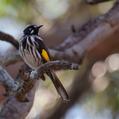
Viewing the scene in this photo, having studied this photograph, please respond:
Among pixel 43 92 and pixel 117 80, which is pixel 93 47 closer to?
pixel 117 80

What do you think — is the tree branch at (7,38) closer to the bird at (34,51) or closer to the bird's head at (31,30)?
the bird's head at (31,30)

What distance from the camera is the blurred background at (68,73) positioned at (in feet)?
15.2

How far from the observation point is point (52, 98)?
195 inches

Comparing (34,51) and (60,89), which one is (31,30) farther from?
(60,89)

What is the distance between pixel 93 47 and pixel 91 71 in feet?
2.13

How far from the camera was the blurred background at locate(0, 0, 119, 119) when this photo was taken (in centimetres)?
464

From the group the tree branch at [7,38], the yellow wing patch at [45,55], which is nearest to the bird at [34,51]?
the yellow wing patch at [45,55]

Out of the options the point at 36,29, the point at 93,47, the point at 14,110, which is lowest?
the point at 93,47

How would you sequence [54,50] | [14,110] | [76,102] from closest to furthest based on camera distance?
[14,110] < [54,50] < [76,102]

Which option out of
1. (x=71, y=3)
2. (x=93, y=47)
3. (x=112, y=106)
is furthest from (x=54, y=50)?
(x=71, y=3)

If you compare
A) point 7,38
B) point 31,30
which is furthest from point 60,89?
point 7,38

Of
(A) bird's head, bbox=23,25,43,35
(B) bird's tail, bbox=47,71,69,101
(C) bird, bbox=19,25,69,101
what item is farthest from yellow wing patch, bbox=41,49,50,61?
(A) bird's head, bbox=23,25,43,35

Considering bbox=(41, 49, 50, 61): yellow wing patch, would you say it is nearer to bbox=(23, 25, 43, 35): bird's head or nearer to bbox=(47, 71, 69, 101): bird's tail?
bbox=(47, 71, 69, 101): bird's tail

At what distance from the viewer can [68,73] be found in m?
5.19
